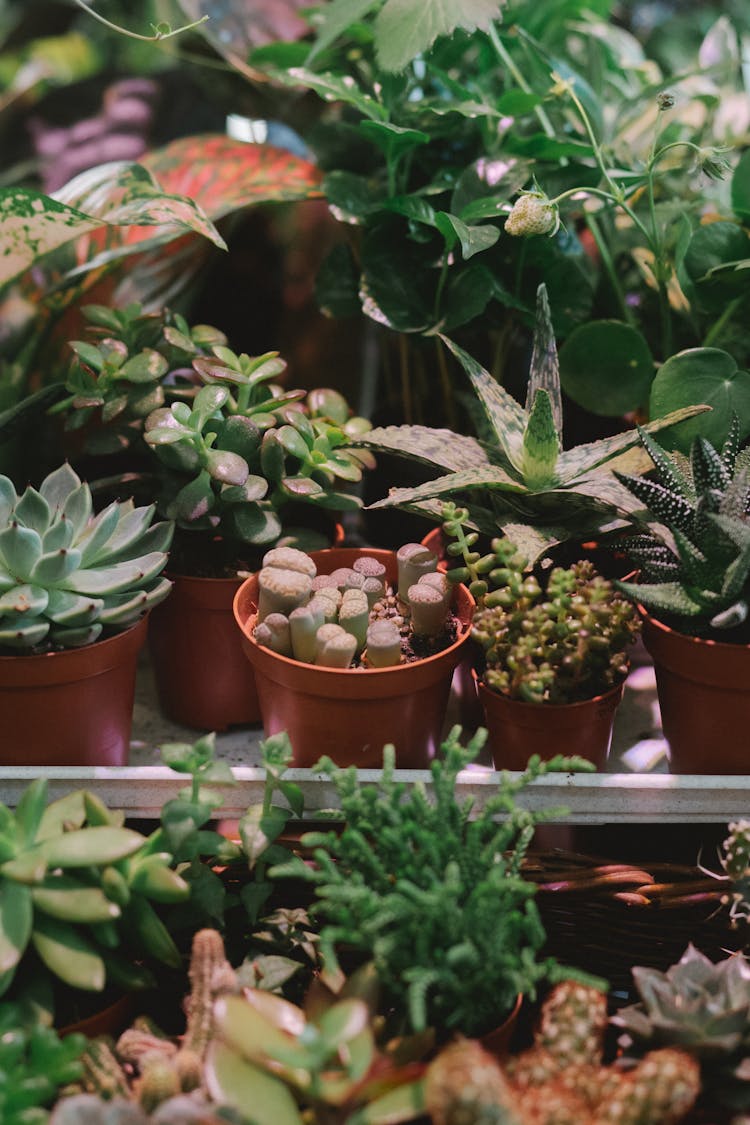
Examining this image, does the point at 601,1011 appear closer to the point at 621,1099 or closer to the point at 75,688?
the point at 621,1099

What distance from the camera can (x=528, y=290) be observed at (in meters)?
0.95

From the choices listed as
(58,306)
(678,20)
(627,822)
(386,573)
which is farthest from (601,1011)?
(678,20)

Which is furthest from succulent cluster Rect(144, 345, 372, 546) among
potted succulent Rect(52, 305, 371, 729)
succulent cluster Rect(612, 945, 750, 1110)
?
succulent cluster Rect(612, 945, 750, 1110)

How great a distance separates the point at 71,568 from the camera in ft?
2.22

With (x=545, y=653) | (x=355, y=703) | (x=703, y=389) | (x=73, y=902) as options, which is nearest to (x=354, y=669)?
(x=355, y=703)

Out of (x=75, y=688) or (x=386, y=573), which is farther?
(x=386, y=573)

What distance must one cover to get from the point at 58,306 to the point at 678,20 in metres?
0.94

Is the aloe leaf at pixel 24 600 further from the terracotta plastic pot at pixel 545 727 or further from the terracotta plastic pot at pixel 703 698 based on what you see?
A: the terracotta plastic pot at pixel 703 698

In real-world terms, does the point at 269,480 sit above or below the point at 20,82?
below

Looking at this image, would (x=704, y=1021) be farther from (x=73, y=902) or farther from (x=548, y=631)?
(x=73, y=902)

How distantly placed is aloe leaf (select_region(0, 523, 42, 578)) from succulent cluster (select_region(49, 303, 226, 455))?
0.17 m

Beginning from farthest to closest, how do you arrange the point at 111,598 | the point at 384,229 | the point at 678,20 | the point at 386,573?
the point at 678,20 → the point at 384,229 → the point at 386,573 → the point at 111,598

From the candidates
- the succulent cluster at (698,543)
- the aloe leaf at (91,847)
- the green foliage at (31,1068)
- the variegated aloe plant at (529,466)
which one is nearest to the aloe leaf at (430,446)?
the variegated aloe plant at (529,466)

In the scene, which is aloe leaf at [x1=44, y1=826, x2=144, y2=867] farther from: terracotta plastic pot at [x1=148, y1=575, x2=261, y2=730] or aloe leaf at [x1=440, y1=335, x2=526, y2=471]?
aloe leaf at [x1=440, y1=335, x2=526, y2=471]
